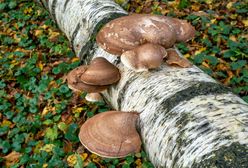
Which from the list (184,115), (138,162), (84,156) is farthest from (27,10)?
(184,115)

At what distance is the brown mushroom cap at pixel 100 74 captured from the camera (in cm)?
284

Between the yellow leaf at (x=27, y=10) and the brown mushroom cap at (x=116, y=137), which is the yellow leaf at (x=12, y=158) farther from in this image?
the yellow leaf at (x=27, y=10)

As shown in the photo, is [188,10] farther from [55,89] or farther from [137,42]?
[137,42]

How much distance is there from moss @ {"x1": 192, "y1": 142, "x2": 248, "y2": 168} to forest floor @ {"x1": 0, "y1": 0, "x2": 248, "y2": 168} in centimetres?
223

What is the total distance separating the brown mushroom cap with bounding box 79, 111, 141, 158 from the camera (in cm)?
242

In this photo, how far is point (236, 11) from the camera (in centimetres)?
631

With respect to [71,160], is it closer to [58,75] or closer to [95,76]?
[95,76]

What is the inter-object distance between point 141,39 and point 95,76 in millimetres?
499

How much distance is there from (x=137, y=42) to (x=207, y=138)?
3.71ft

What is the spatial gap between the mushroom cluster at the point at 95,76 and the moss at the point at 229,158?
4.23 feet

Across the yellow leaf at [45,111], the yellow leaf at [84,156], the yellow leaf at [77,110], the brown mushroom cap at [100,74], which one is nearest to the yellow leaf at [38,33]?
the yellow leaf at [45,111]

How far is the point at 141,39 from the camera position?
2.74 m

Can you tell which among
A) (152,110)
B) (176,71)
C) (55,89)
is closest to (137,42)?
(176,71)

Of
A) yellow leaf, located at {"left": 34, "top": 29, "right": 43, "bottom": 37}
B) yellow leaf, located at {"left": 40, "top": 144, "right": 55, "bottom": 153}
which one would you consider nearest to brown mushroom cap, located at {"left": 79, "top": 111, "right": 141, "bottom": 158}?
yellow leaf, located at {"left": 40, "top": 144, "right": 55, "bottom": 153}
